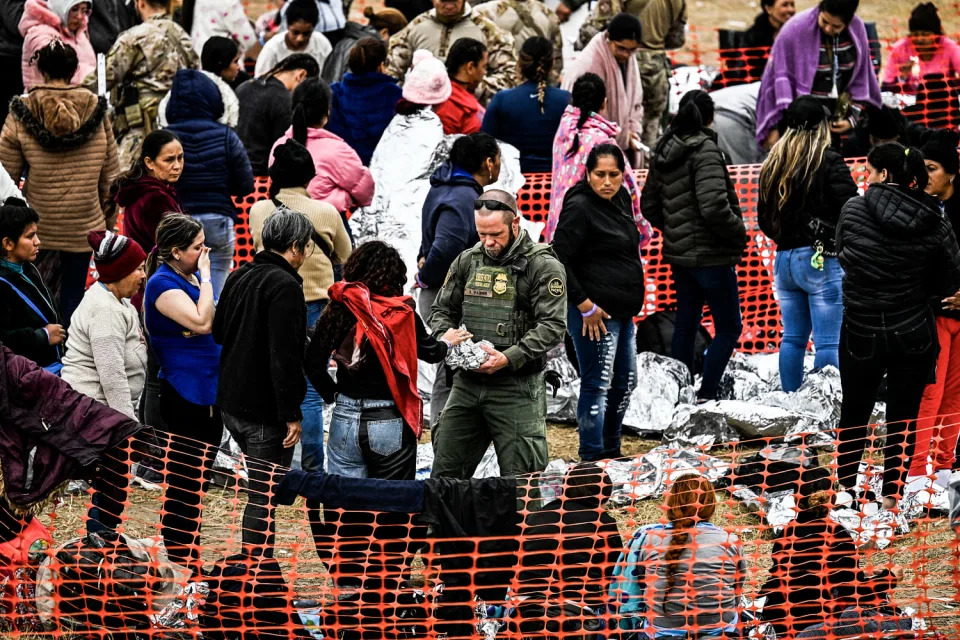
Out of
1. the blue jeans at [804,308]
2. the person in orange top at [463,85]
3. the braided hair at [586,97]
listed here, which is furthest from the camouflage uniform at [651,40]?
the blue jeans at [804,308]

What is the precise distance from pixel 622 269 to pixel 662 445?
1365 millimetres

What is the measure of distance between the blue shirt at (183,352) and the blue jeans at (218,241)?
1.83 meters

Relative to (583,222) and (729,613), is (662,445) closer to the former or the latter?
(583,222)

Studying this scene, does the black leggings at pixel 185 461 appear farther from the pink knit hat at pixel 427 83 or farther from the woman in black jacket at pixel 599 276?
the pink knit hat at pixel 427 83

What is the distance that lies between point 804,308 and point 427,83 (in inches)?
107

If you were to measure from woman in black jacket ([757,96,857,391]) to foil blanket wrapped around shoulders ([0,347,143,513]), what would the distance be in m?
4.07

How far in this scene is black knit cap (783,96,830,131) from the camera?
805cm

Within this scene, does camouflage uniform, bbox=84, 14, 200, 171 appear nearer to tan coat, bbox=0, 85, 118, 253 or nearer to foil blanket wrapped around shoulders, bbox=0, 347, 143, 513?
tan coat, bbox=0, 85, 118, 253

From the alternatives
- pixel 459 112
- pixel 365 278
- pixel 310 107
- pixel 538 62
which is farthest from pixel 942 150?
pixel 310 107

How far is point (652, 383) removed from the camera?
8.89 m

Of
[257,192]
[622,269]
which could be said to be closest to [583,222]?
[622,269]

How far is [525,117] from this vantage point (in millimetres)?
9688

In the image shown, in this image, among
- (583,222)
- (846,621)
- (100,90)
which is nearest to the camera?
(846,621)

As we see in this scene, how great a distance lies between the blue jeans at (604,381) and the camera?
7793 millimetres
